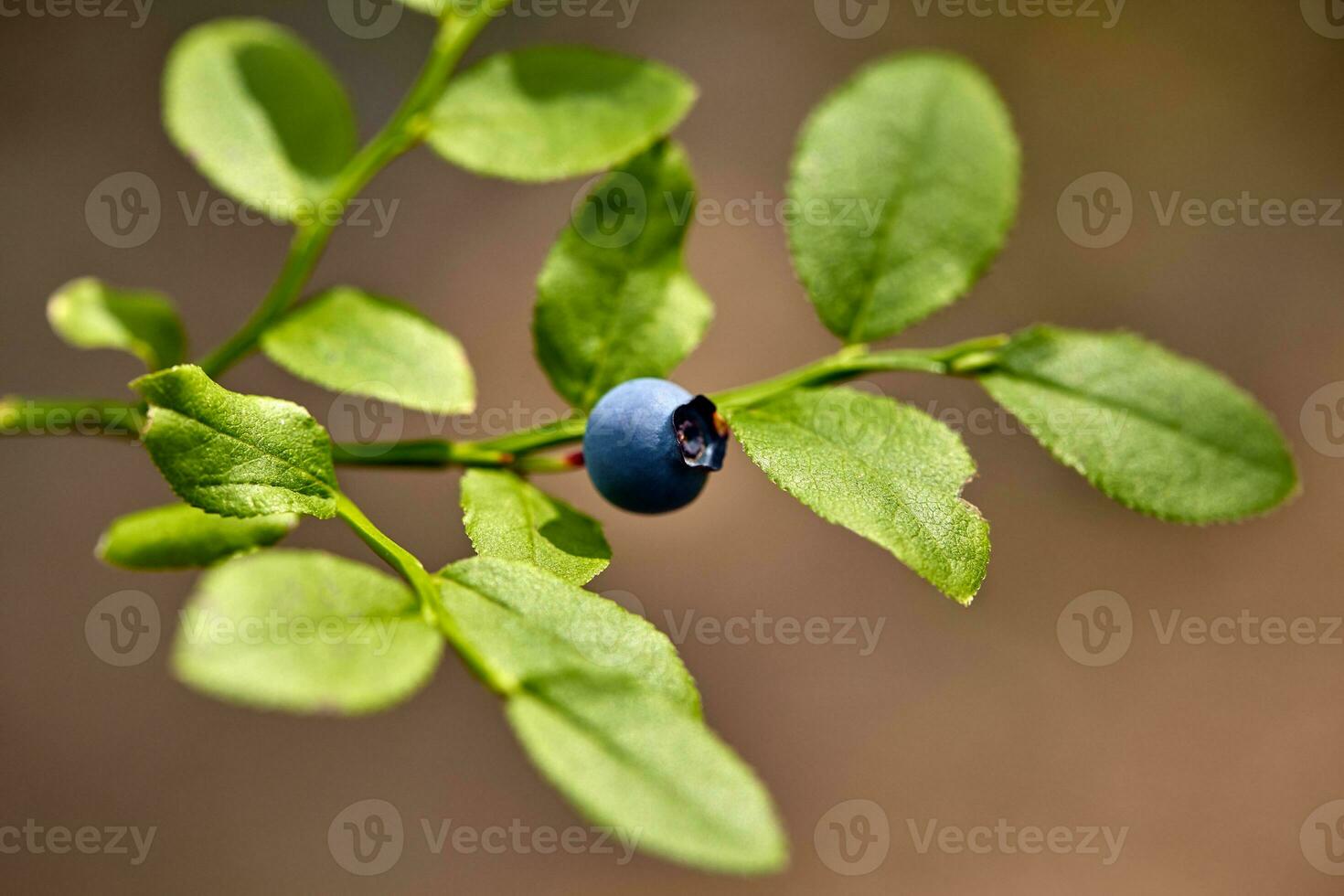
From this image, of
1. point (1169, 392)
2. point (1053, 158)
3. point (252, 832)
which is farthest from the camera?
point (1053, 158)

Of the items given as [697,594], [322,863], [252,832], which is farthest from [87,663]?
[697,594]

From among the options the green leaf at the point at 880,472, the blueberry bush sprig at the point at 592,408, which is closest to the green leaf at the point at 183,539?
the blueberry bush sprig at the point at 592,408

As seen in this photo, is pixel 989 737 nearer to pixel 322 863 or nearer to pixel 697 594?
pixel 697 594

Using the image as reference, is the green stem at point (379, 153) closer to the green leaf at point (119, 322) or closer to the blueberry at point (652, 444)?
the green leaf at point (119, 322)

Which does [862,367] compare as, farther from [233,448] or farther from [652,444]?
[233,448]

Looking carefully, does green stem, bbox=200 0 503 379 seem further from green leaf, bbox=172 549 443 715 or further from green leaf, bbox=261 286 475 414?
green leaf, bbox=172 549 443 715

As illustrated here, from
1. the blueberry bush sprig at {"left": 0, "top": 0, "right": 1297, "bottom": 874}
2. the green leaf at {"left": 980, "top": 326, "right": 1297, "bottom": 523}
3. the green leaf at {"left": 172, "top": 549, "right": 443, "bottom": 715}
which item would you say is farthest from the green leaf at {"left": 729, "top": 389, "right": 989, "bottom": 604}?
the green leaf at {"left": 172, "top": 549, "right": 443, "bottom": 715}
